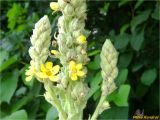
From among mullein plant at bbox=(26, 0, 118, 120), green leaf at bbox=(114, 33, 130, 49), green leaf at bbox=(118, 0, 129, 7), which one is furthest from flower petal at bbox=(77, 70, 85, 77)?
green leaf at bbox=(118, 0, 129, 7)

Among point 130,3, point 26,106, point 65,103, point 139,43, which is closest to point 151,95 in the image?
point 139,43

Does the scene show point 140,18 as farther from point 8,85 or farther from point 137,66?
point 8,85

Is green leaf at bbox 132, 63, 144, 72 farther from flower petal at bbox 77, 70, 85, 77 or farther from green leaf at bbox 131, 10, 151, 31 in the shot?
flower petal at bbox 77, 70, 85, 77

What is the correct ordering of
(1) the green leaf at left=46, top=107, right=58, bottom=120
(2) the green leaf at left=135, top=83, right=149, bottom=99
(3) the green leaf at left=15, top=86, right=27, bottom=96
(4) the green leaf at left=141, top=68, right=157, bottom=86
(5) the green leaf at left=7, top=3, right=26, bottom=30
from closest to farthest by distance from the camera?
(1) the green leaf at left=46, top=107, right=58, bottom=120 < (3) the green leaf at left=15, top=86, right=27, bottom=96 < (4) the green leaf at left=141, top=68, right=157, bottom=86 < (2) the green leaf at left=135, top=83, right=149, bottom=99 < (5) the green leaf at left=7, top=3, right=26, bottom=30

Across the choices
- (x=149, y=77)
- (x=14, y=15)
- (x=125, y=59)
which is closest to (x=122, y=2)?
(x=125, y=59)

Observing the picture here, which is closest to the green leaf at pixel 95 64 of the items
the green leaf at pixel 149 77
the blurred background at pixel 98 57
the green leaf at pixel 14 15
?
the blurred background at pixel 98 57

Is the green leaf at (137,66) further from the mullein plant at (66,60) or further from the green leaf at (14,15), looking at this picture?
the mullein plant at (66,60)
